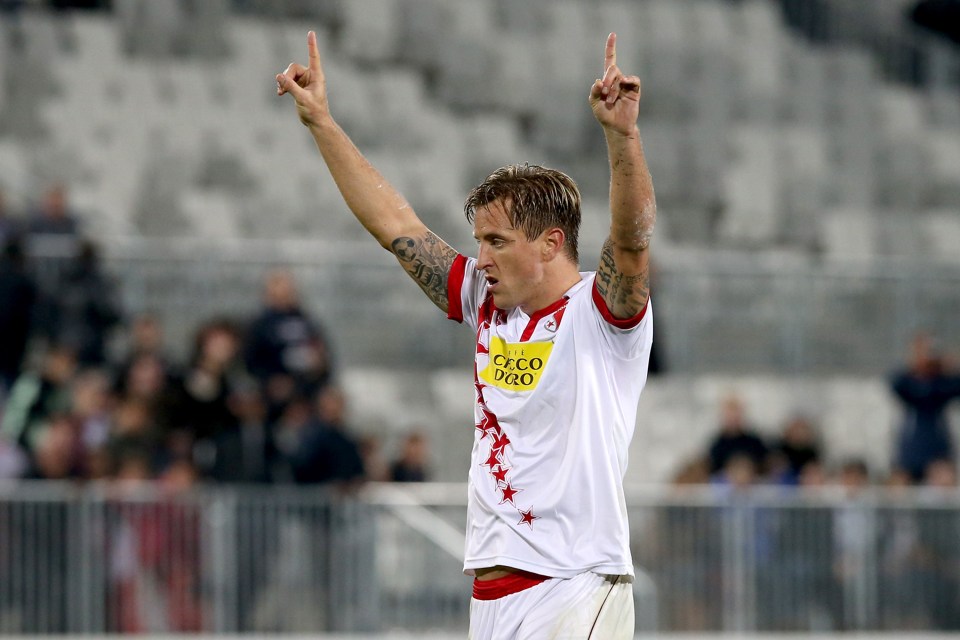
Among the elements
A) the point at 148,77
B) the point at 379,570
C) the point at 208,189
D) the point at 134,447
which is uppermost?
the point at 148,77

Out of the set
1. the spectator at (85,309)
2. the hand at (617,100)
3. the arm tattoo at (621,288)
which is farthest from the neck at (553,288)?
the spectator at (85,309)

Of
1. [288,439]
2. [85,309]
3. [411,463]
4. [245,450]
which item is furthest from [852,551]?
[85,309]

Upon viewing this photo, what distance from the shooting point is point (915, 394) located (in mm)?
16188

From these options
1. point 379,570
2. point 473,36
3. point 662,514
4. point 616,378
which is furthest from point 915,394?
point 616,378

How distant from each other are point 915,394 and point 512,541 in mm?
10887

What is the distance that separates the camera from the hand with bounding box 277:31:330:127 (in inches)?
262

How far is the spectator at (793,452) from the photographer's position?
50.8 ft

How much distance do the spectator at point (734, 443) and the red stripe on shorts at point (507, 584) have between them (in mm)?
9355

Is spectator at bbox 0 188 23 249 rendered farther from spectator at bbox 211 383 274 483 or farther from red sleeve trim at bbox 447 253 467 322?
red sleeve trim at bbox 447 253 467 322

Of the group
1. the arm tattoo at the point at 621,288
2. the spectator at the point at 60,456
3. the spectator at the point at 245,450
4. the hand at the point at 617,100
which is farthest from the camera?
the spectator at the point at 245,450

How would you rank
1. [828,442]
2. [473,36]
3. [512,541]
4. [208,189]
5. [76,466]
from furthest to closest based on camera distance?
1. [473,36]
2. [208,189]
3. [828,442]
4. [76,466]
5. [512,541]

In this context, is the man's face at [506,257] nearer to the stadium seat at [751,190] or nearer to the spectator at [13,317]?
the spectator at [13,317]

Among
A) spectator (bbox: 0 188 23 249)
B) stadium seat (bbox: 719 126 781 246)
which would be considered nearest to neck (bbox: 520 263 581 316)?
spectator (bbox: 0 188 23 249)

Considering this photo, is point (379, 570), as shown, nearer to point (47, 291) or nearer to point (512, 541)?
point (47, 291)
